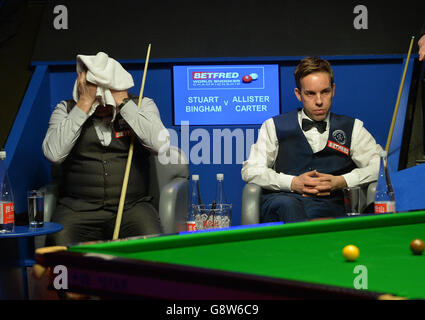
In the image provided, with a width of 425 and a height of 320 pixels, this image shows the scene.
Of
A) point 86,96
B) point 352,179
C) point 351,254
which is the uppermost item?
point 86,96

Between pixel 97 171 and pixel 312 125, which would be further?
pixel 312 125

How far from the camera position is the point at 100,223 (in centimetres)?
295

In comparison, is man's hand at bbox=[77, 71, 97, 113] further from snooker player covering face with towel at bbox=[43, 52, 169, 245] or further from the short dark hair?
the short dark hair

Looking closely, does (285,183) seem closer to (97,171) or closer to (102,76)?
(97,171)

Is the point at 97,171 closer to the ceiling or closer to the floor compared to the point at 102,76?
closer to the floor

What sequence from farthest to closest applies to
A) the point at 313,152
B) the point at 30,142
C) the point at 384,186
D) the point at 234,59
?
the point at 234,59 → the point at 30,142 → the point at 313,152 → the point at 384,186

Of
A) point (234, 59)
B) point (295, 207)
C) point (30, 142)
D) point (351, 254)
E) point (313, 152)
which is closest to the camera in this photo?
point (351, 254)

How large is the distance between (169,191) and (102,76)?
2.26 ft

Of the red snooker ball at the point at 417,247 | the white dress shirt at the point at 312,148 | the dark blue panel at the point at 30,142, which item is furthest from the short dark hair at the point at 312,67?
the red snooker ball at the point at 417,247

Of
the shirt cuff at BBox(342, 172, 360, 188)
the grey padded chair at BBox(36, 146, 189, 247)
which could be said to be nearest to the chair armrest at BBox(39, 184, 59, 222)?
the grey padded chair at BBox(36, 146, 189, 247)

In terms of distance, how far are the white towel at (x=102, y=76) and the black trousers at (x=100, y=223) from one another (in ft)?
1.74

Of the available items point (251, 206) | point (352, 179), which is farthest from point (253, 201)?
point (352, 179)

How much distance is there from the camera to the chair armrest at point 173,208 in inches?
112

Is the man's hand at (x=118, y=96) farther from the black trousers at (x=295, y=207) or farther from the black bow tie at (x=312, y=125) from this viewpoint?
the black bow tie at (x=312, y=125)
